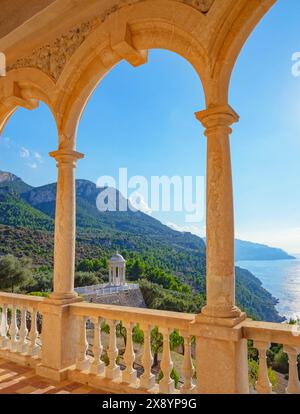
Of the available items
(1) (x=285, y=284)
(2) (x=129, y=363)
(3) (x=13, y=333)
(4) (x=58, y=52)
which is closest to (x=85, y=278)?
(1) (x=285, y=284)

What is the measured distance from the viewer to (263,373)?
384 cm

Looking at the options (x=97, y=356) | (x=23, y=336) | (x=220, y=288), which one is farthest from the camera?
(x=23, y=336)

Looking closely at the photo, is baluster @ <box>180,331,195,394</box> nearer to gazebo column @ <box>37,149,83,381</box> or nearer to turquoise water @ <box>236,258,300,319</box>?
gazebo column @ <box>37,149,83,381</box>

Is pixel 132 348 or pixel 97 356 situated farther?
pixel 97 356

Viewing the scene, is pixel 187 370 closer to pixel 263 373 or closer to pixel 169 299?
pixel 263 373

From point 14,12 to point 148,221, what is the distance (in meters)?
54.5

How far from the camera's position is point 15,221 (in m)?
46.0

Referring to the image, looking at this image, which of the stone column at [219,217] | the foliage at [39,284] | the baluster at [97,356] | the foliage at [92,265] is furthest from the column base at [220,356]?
the foliage at [92,265]

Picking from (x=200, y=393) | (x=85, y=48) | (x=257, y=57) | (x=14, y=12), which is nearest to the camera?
(x=200, y=393)

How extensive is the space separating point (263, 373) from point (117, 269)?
152 ft

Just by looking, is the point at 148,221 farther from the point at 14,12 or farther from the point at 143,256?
the point at 14,12

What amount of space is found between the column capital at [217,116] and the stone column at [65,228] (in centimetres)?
292

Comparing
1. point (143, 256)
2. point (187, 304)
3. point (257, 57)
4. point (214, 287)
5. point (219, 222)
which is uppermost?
point (257, 57)
